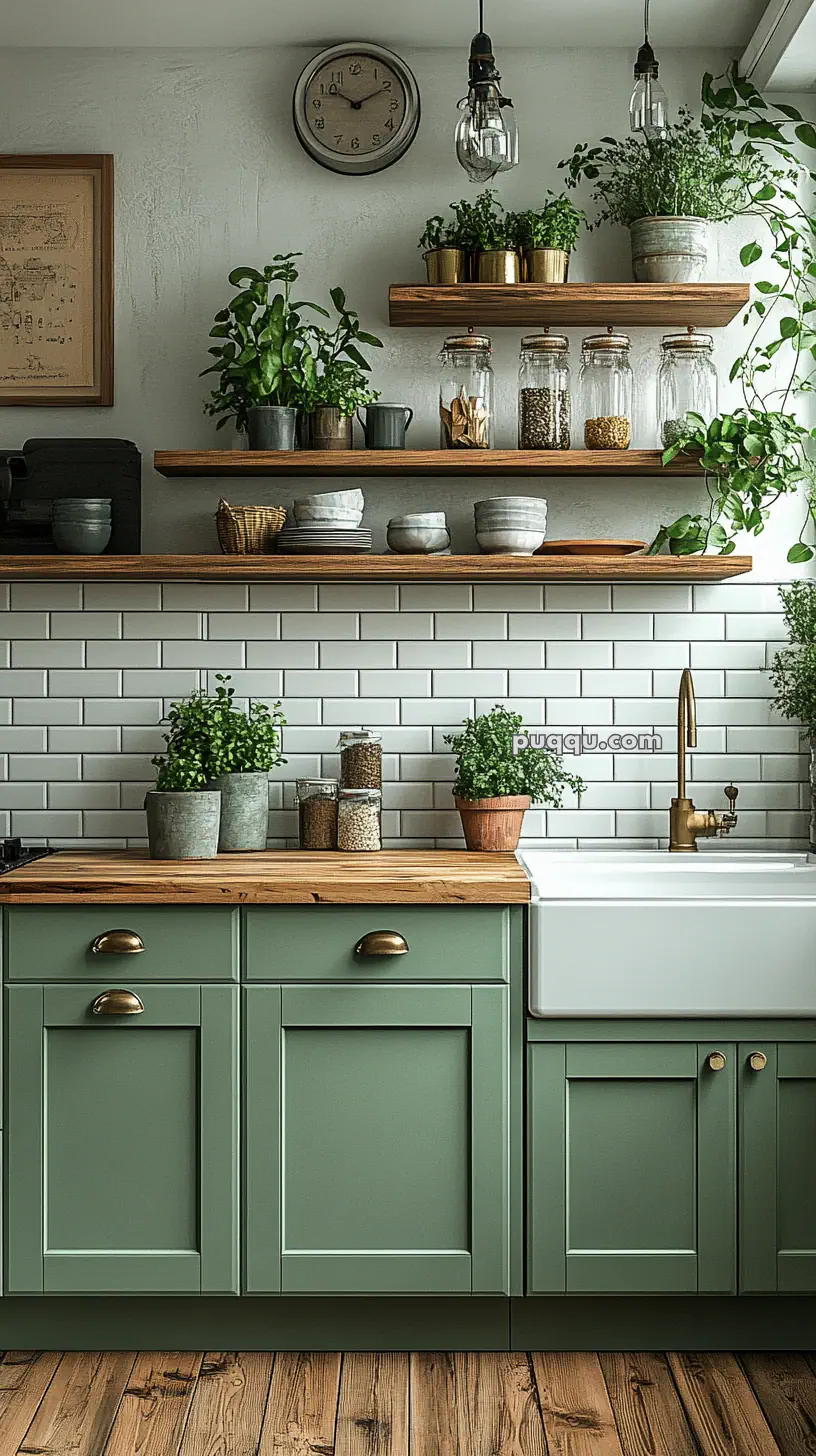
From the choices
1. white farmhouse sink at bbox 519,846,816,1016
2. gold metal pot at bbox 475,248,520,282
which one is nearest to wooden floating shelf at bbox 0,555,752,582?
gold metal pot at bbox 475,248,520,282

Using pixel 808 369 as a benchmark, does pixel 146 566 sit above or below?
below

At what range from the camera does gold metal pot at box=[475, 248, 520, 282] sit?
9.65 feet

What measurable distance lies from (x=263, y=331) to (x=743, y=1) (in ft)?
4.21

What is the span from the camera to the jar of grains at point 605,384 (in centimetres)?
300

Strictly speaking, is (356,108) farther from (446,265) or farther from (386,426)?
(386,426)

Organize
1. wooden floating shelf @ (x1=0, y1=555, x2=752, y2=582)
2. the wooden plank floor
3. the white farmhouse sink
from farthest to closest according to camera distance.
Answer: wooden floating shelf @ (x1=0, y1=555, x2=752, y2=582), the white farmhouse sink, the wooden plank floor

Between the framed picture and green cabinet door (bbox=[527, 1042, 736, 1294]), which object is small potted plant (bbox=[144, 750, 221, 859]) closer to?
green cabinet door (bbox=[527, 1042, 736, 1294])

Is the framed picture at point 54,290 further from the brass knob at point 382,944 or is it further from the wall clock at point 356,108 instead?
the brass knob at point 382,944

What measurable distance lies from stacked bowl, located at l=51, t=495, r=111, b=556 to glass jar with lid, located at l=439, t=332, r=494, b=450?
31.2 inches

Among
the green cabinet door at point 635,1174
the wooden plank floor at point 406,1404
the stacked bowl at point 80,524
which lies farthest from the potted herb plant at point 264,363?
the wooden plank floor at point 406,1404

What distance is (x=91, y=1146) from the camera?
251cm

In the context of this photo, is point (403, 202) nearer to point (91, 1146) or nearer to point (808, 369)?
point (808, 369)

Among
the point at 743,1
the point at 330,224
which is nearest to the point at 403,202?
the point at 330,224

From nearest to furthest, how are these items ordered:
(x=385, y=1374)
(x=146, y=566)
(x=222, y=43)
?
(x=385, y=1374) → (x=146, y=566) → (x=222, y=43)
